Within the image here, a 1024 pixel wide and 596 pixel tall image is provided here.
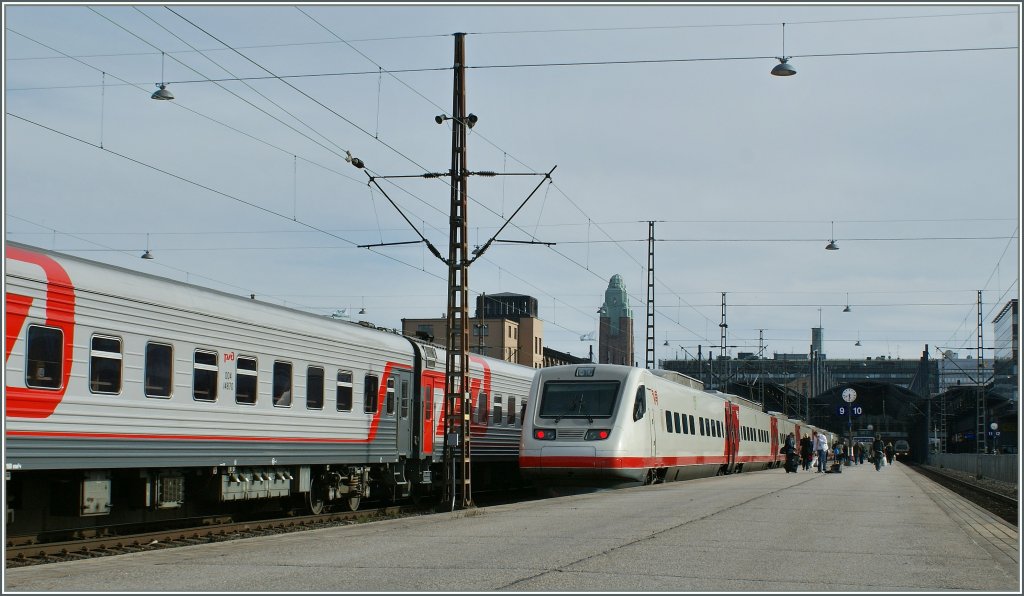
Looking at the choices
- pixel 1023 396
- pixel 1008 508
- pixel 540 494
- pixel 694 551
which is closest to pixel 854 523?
pixel 1023 396

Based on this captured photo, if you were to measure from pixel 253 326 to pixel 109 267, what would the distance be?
10.7 ft

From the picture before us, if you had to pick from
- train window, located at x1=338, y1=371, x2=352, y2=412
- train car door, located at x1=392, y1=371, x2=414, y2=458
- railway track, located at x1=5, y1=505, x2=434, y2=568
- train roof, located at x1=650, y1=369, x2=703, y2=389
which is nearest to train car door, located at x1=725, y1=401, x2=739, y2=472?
train roof, located at x1=650, y1=369, x2=703, y2=389

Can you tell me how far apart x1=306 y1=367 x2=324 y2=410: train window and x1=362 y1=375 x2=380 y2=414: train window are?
5.38 feet

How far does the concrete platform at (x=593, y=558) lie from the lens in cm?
955

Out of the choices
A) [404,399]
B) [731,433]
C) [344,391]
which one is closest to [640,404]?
[404,399]

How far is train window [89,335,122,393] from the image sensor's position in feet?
48.1

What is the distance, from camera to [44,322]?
45.0 feet

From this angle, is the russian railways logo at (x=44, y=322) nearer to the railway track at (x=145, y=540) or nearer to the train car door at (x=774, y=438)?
the railway track at (x=145, y=540)

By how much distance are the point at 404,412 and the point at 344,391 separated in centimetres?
276

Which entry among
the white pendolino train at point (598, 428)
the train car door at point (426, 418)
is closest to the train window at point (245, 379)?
the train car door at point (426, 418)

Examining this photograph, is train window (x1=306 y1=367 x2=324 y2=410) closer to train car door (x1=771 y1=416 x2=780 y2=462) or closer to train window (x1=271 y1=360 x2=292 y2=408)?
train window (x1=271 y1=360 x2=292 y2=408)

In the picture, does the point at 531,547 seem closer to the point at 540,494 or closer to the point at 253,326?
the point at 253,326

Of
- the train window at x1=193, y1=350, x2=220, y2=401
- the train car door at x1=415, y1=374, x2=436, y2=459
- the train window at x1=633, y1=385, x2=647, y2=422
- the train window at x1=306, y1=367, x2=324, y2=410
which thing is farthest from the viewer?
the train window at x1=633, y1=385, x2=647, y2=422

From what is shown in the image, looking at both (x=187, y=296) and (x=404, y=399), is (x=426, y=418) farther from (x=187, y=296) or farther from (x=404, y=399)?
(x=187, y=296)
